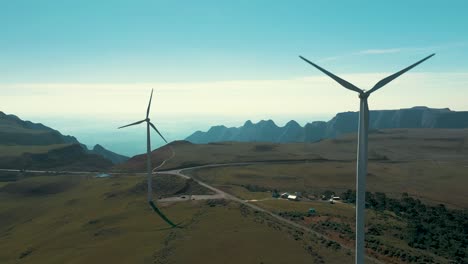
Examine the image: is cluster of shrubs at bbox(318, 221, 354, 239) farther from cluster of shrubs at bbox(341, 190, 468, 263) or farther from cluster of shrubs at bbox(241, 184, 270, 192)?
cluster of shrubs at bbox(241, 184, 270, 192)

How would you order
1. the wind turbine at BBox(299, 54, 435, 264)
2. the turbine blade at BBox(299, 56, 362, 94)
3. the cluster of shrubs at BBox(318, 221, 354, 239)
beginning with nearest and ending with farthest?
the wind turbine at BBox(299, 54, 435, 264) → the turbine blade at BBox(299, 56, 362, 94) → the cluster of shrubs at BBox(318, 221, 354, 239)

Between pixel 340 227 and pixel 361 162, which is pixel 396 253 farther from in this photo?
pixel 361 162

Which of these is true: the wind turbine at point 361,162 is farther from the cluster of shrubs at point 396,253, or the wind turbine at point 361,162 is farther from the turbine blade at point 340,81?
the cluster of shrubs at point 396,253

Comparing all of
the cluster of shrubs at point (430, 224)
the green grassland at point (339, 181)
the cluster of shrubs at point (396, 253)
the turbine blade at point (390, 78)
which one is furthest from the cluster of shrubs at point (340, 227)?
the green grassland at point (339, 181)

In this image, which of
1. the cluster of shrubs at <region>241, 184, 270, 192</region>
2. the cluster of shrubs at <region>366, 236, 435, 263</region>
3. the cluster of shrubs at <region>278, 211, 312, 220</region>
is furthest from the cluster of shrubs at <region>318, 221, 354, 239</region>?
the cluster of shrubs at <region>241, 184, 270, 192</region>

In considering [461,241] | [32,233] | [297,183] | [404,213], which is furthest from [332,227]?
[32,233]
